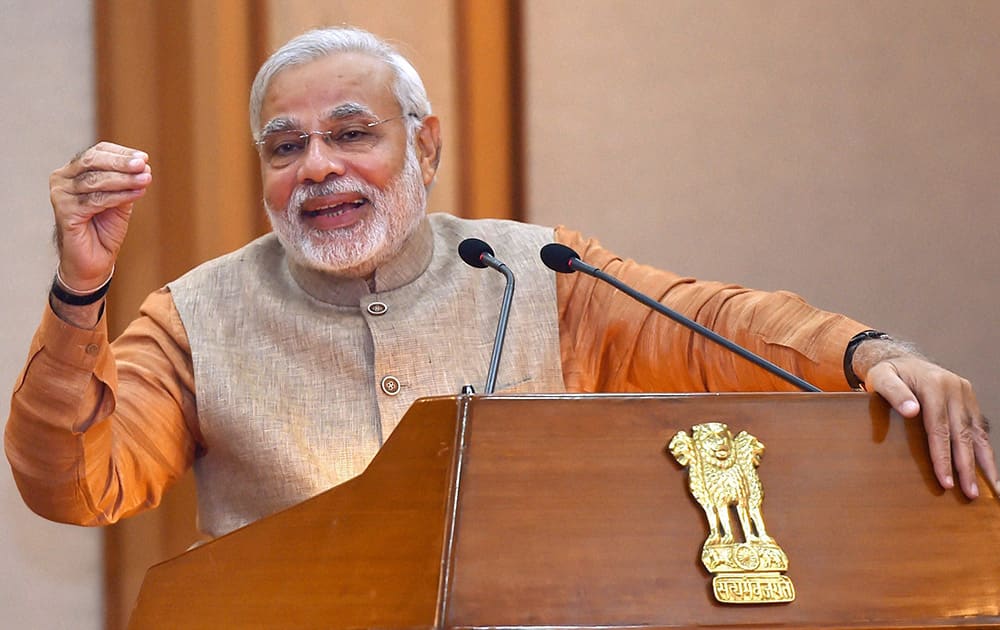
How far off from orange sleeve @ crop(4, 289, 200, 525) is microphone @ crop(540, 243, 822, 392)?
608mm

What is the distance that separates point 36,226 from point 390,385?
1.22 m

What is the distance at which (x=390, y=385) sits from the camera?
206cm

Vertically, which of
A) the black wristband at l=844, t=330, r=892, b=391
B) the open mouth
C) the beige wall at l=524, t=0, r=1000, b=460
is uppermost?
the beige wall at l=524, t=0, r=1000, b=460

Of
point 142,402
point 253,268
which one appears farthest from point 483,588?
point 253,268

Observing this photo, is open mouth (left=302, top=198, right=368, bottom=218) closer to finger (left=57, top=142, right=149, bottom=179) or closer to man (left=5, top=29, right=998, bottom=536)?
man (left=5, top=29, right=998, bottom=536)

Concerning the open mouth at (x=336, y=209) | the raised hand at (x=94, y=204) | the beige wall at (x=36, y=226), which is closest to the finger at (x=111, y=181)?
the raised hand at (x=94, y=204)

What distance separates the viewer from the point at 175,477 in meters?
2.13

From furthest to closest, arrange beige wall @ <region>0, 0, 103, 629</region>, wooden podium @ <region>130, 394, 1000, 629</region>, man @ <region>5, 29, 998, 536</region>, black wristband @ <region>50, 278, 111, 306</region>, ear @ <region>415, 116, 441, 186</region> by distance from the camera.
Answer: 1. beige wall @ <region>0, 0, 103, 629</region>
2. ear @ <region>415, 116, 441, 186</region>
3. man @ <region>5, 29, 998, 536</region>
4. black wristband @ <region>50, 278, 111, 306</region>
5. wooden podium @ <region>130, 394, 1000, 629</region>

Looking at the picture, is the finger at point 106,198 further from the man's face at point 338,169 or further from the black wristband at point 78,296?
the man's face at point 338,169

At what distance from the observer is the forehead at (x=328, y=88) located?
2.17 metres

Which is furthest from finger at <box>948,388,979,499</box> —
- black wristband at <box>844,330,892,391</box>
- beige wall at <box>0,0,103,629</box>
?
beige wall at <box>0,0,103,629</box>

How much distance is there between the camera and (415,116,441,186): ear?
2.34m

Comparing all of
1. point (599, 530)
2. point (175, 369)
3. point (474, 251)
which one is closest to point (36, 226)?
point (175, 369)

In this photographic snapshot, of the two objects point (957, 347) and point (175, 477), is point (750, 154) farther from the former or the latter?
point (175, 477)
